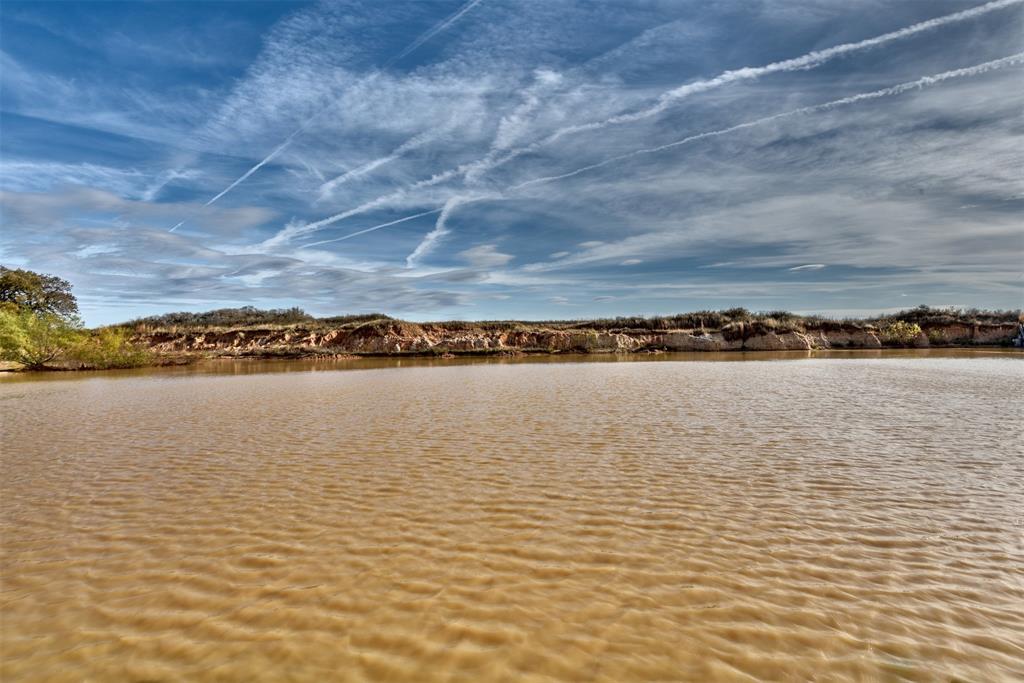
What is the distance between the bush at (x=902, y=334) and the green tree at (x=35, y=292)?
9441cm

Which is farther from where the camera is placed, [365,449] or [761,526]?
[365,449]

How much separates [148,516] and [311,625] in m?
4.21

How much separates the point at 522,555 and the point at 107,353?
46.6 metres

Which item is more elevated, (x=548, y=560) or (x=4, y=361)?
(x=4, y=361)

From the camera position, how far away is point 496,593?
464 cm

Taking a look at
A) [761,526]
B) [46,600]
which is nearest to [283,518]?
[46,600]

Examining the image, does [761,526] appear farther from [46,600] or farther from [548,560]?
[46,600]

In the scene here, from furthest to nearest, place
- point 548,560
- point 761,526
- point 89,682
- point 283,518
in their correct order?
point 283,518, point 761,526, point 548,560, point 89,682

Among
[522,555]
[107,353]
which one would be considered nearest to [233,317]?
[107,353]

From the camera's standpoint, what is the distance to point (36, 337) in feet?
119

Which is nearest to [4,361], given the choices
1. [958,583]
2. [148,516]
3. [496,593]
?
[148,516]

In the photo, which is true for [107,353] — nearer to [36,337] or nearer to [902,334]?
[36,337]

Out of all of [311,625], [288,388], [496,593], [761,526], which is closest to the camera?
[311,625]

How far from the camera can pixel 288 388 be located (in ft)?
76.4
